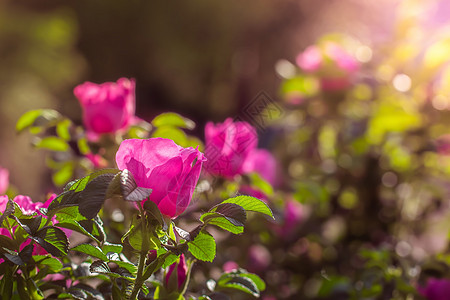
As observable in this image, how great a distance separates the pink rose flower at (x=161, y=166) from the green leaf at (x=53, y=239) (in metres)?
0.05

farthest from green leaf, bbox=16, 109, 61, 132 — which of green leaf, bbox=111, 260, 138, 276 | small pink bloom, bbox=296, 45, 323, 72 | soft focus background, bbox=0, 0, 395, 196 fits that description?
soft focus background, bbox=0, 0, 395, 196

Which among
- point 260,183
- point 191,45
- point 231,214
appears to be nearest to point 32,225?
point 231,214

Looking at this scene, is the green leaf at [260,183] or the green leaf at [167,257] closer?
Answer: the green leaf at [167,257]

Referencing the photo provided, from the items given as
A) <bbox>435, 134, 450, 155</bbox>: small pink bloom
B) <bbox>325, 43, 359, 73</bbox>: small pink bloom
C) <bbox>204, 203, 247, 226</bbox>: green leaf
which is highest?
<bbox>325, 43, 359, 73</bbox>: small pink bloom

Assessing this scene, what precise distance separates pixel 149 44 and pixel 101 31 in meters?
0.52

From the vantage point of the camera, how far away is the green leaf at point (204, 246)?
0.31m

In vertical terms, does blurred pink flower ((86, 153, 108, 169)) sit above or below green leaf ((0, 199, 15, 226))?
below

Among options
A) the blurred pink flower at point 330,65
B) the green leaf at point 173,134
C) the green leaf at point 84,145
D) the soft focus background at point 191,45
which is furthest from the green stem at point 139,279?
the soft focus background at point 191,45

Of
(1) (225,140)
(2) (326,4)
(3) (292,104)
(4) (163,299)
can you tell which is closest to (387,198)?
(3) (292,104)

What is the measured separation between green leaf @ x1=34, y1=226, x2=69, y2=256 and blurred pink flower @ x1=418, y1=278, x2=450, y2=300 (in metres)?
0.42

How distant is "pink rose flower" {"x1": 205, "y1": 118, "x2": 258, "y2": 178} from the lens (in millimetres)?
508

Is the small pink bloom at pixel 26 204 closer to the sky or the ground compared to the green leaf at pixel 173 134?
closer to the ground

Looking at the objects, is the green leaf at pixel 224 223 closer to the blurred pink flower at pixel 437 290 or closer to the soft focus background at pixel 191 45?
the blurred pink flower at pixel 437 290

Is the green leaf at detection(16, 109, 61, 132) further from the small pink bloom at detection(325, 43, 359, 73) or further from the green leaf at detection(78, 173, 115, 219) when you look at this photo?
the small pink bloom at detection(325, 43, 359, 73)
